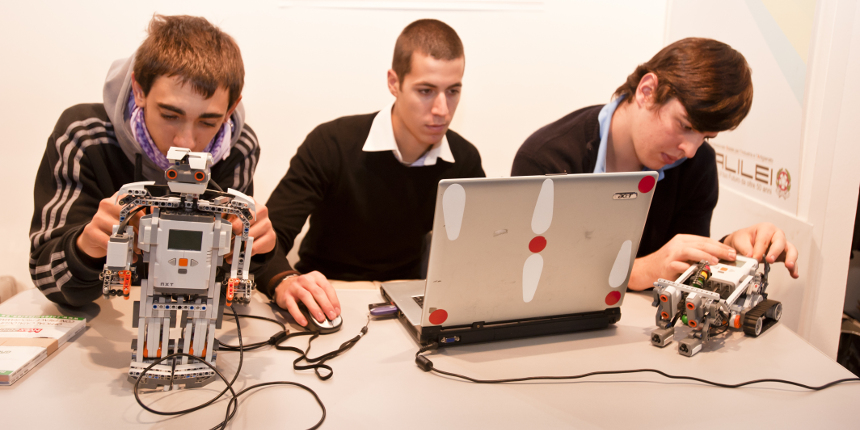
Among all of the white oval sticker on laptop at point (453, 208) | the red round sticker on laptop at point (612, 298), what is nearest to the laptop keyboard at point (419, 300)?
the white oval sticker on laptop at point (453, 208)

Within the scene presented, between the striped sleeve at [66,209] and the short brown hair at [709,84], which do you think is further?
the short brown hair at [709,84]

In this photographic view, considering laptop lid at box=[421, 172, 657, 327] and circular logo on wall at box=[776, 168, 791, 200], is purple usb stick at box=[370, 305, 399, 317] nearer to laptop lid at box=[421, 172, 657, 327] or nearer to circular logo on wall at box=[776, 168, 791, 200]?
laptop lid at box=[421, 172, 657, 327]

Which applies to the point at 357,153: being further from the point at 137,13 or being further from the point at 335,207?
the point at 137,13

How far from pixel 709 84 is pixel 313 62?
5.31ft

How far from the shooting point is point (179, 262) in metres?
0.85

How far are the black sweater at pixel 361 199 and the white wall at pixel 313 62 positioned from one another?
0.60 metres

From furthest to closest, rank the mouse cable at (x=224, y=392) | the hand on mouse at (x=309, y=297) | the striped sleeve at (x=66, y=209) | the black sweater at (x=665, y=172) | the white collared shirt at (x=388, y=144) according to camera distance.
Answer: the white collared shirt at (x=388, y=144) → the black sweater at (x=665, y=172) → the hand on mouse at (x=309, y=297) → the striped sleeve at (x=66, y=209) → the mouse cable at (x=224, y=392)

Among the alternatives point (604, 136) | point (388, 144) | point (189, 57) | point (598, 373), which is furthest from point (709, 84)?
point (189, 57)

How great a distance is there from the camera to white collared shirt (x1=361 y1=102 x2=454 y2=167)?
182 cm

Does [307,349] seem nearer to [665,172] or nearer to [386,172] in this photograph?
[386,172]

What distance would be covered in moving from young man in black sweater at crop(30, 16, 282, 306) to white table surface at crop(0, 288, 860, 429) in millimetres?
157

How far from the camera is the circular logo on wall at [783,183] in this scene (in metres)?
1.83

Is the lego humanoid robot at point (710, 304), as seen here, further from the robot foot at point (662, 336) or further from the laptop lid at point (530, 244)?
the laptop lid at point (530, 244)

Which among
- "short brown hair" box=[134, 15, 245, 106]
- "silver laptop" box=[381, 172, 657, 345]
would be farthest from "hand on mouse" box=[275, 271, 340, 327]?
"short brown hair" box=[134, 15, 245, 106]
